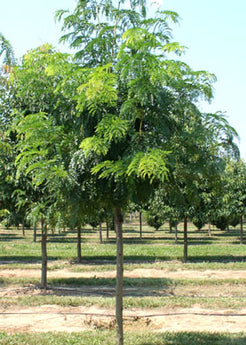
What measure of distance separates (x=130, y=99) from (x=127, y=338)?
4289 mm

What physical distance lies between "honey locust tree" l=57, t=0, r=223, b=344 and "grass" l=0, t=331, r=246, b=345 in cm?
132

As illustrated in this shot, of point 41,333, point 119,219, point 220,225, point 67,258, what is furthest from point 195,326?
point 220,225

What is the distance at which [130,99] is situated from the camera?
4965 millimetres

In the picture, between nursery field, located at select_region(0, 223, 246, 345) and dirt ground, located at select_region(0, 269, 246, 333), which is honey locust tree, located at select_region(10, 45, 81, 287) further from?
dirt ground, located at select_region(0, 269, 246, 333)

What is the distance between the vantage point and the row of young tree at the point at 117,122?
4891mm

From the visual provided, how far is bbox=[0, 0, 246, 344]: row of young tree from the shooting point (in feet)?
16.0

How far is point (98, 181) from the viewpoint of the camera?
18.2ft

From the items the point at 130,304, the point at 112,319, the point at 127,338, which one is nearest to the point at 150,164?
the point at 127,338

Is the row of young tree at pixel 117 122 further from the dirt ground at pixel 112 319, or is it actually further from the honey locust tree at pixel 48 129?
Result: the dirt ground at pixel 112 319

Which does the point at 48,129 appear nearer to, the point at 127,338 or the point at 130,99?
the point at 130,99

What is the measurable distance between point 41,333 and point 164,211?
17.0 m

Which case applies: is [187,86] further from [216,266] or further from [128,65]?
[216,266]

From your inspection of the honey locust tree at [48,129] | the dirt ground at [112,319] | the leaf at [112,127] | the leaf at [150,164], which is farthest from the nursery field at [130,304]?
the leaf at [112,127]

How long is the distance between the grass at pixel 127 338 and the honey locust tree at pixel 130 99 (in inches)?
52.1
